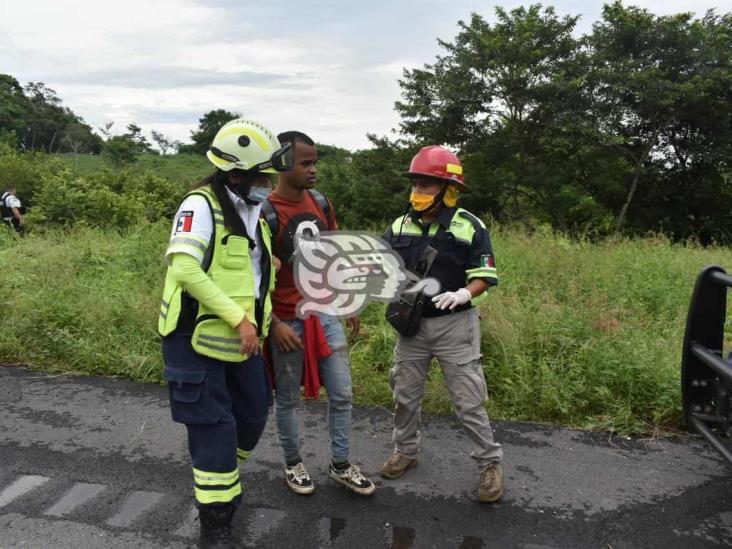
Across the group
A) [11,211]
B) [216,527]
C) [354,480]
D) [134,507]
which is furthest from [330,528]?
[11,211]

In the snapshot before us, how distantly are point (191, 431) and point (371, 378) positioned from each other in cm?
227

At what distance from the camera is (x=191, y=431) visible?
2309mm

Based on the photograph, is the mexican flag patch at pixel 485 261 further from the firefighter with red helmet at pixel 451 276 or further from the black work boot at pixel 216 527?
the black work boot at pixel 216 527

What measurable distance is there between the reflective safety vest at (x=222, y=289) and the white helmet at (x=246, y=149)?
14 centimetres

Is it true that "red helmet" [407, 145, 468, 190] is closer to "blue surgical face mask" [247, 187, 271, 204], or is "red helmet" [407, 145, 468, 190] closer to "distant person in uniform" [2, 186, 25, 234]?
"blue surgical face mask" [247, 187, 271, 204]

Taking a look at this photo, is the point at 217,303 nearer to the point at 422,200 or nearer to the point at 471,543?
the point at 422,200

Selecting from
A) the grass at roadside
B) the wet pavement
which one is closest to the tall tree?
the grass at roadside

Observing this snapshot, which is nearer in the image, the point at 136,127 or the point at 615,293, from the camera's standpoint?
the point at 615,293

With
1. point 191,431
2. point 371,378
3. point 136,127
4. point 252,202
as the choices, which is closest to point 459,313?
point 252,202

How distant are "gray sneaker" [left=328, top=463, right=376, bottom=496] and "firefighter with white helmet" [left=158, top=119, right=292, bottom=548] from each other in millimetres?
665

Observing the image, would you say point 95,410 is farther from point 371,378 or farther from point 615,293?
point 615,293

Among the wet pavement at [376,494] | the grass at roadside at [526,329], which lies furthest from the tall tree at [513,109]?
the wet pavement at [376,494]

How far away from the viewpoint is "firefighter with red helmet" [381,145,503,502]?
8.88 ft

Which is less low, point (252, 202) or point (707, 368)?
point (252, 202)
